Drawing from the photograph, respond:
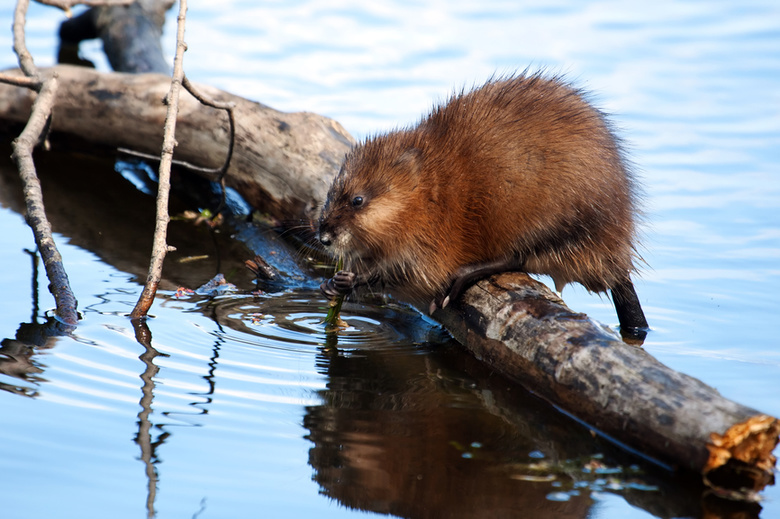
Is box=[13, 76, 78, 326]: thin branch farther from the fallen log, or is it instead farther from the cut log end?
the cut log end

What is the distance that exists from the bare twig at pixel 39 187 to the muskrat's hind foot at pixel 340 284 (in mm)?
1202

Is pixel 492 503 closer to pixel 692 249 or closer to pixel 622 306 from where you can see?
pixel 622 306

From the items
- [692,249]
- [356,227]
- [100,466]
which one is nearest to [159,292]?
[356,227]

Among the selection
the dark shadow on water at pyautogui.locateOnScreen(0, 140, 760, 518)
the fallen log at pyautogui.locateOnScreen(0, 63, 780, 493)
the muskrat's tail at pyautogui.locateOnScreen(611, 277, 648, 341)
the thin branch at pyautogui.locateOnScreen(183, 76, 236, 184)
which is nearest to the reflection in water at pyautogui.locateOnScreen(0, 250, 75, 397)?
the dark shadow on water at pyautogui.locateOnScreen(0, 140, 760, 518)

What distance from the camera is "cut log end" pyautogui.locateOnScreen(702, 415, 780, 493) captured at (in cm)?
266

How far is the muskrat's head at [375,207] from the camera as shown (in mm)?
4117

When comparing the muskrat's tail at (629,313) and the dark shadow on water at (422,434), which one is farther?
the muskrat's tail at (629,313)

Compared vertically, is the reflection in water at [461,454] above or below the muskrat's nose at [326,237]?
Result: below

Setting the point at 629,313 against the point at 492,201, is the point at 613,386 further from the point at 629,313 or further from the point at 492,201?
the point at 629,313

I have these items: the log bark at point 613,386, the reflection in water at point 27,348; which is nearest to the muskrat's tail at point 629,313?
the log bark at point 613,386

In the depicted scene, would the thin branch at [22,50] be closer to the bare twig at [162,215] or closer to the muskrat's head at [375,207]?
the bare twig at [162,215]

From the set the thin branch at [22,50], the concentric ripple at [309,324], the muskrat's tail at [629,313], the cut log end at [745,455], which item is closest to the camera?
the cut log end at [745,455]

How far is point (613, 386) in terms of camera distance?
304 cm

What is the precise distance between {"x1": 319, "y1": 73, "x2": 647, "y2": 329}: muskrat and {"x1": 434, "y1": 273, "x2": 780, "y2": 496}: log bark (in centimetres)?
22
